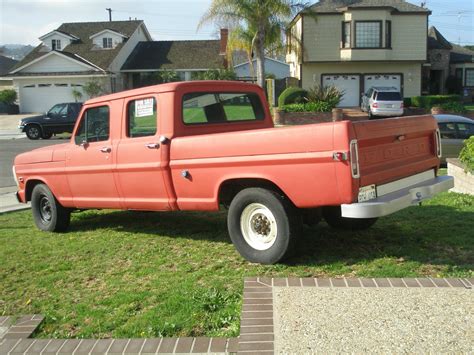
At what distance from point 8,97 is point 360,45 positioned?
27588mm

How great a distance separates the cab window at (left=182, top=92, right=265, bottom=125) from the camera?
6.51m

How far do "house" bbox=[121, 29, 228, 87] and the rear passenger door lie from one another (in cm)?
4156

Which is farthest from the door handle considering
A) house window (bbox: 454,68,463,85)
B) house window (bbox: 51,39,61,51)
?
house window (bbox: 51,39,61,51)

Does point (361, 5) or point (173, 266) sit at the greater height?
point (361, 5)

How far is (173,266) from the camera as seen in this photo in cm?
587

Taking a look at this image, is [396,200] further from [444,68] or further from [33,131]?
[444,68]

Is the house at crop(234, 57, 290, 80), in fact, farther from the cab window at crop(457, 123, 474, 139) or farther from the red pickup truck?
the red pickup truck

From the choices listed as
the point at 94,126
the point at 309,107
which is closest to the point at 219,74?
the point at 309,107

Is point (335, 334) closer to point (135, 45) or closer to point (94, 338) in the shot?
point (94, 338)

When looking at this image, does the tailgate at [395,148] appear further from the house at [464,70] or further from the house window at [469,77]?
the house window at [469,77]

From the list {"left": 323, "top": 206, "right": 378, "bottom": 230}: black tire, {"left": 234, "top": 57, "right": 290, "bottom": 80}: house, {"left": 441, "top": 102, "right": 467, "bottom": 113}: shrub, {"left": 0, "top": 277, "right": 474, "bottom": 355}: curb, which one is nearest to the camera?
{"left": 0, "top": 277, "right": 474, "bottom": 355}: curb

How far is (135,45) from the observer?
52969 mm

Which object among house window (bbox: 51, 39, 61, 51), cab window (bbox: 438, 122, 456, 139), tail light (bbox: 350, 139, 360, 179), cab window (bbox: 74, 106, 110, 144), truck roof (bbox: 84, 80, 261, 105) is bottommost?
cab window (bbox: 438, 122, 456, 139)

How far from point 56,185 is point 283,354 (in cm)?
494
